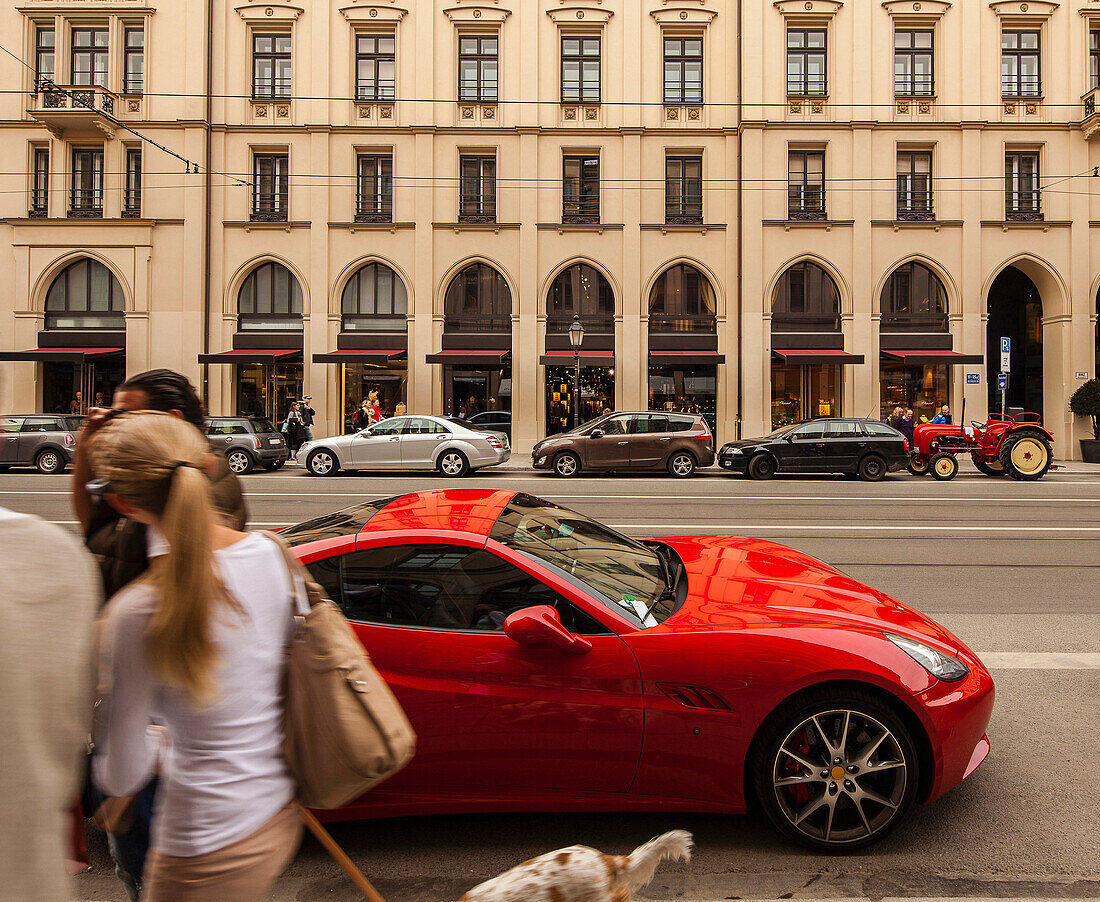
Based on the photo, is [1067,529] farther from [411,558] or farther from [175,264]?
[175,264]

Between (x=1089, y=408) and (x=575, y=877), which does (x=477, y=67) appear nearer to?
(x=1089, y=408)

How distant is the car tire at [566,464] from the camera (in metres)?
20.0

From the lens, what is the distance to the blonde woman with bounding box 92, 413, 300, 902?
65.7 inches

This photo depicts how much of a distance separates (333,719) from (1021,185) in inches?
1261

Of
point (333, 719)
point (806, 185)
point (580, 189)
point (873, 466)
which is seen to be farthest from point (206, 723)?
point (806, 185)

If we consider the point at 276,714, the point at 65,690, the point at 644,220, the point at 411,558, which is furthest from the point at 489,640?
the point at 644,220

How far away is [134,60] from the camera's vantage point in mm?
27734

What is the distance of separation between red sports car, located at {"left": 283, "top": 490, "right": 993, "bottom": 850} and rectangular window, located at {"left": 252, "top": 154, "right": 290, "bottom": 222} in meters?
27.4

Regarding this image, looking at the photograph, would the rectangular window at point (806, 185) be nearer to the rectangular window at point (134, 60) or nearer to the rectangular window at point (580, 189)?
the rectangular window at point (580, 189)

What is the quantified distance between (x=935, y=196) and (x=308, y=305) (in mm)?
21976

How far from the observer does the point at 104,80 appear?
2773 cm

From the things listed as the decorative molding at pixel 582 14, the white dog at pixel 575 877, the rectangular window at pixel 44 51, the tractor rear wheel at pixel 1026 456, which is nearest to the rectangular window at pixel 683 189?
the decorative molding at pixel 582 14

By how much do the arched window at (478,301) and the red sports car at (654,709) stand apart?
976 inches

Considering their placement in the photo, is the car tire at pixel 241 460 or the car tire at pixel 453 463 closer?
the car tire at pixel 453 463
